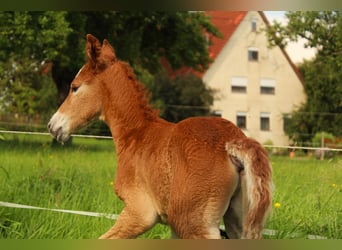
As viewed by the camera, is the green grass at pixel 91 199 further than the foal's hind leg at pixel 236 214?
Yes

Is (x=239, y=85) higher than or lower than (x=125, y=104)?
higher

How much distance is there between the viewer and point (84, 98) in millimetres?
2150

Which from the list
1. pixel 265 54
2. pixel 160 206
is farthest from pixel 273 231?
pixel 265 54

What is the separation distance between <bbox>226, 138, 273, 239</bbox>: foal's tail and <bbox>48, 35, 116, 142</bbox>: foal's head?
634 millimetres

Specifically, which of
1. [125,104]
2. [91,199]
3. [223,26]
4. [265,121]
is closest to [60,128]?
[125,104]

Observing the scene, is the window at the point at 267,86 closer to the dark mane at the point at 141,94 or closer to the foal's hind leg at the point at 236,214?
the dark mane at the point at 141,94

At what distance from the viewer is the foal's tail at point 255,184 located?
173cm

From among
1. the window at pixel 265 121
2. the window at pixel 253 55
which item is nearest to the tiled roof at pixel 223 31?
the window at pixel 253 55

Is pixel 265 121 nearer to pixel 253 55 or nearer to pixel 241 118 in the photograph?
pixel 241 118

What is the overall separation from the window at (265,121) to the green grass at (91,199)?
9.96 metres

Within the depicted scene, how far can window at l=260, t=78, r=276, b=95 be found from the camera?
55.2 ft

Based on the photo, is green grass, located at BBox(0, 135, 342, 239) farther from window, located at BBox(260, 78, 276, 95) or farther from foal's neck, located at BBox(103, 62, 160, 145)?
Answer: window, located at BBox(260, 78, 276, 95)

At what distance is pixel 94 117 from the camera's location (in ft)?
7.17

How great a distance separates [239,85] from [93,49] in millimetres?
15054
